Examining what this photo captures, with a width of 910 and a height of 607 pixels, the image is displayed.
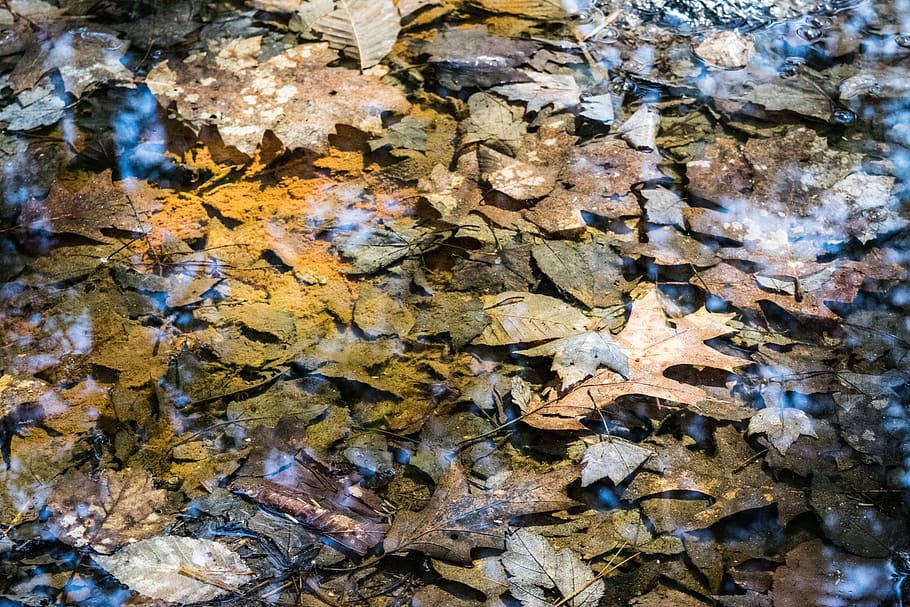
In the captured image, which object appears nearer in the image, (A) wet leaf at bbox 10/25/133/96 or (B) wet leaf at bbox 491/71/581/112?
(B) wet leaf at bbox 491/71/581/112

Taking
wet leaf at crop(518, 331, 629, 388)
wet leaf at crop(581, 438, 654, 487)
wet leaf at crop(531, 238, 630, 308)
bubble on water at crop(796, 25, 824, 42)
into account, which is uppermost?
bubble on water at crop(796, 25, 824, 42)

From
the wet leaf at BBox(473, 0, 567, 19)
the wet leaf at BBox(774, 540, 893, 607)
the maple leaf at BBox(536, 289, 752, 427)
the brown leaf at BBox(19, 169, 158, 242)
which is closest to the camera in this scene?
the wet leaf at BBox(774, 540, 893, 607)

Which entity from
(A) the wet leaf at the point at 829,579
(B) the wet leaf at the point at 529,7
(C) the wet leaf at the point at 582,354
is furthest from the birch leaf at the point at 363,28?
(A) the wet leaf at the point at 829,579

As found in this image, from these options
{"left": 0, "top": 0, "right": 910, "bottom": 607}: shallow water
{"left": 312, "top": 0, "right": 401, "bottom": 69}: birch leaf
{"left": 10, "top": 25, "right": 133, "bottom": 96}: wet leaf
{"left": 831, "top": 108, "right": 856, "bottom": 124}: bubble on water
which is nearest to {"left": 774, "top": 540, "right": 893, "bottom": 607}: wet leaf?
{"left": 0, "top": 0, "right": 910, "bottom": 607}: shallow water

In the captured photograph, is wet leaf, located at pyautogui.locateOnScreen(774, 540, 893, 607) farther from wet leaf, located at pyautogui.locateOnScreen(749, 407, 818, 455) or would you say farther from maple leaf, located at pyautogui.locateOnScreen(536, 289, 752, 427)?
maple leaf, located at pyautogui.locateOnScreen(536, 289, 752, 427)

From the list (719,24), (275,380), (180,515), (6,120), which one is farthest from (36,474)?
(719,24)

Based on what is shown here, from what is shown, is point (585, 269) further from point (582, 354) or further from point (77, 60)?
point (77, 60)

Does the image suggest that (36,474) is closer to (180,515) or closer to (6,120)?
(180,515)
